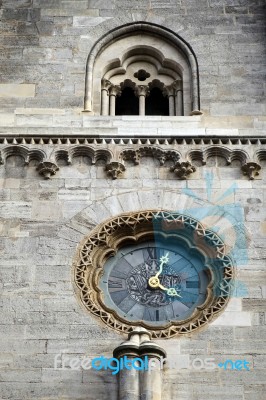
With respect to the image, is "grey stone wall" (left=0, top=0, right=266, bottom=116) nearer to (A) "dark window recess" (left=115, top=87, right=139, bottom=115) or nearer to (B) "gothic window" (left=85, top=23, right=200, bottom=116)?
(B) "gothic window" (left=85, top=23, right=200, bottom=116)

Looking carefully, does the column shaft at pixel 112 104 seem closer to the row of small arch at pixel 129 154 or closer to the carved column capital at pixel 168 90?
the carved column capital at pixel 168 90

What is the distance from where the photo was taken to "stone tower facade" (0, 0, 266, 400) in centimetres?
1781

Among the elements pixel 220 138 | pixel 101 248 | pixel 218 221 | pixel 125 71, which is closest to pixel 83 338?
pixel 101 248

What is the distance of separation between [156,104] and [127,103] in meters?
0.58

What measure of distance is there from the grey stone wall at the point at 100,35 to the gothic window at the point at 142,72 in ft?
0.63

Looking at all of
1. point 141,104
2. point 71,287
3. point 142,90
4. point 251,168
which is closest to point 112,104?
point 141,104

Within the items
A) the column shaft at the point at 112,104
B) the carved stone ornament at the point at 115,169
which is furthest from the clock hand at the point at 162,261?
the column shaft at the point at 112,104

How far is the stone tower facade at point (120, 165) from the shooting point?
1781 centimetres

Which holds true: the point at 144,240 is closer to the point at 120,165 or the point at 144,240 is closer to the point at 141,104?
the point at 120,165

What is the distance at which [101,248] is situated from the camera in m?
19.3

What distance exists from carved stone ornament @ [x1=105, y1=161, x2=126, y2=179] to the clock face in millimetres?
1323

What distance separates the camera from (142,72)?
2261 cm

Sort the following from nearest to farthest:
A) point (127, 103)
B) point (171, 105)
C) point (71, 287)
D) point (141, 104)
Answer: point (71, 287) < point (141, 104) < point (171, 105) < point (127, 103)

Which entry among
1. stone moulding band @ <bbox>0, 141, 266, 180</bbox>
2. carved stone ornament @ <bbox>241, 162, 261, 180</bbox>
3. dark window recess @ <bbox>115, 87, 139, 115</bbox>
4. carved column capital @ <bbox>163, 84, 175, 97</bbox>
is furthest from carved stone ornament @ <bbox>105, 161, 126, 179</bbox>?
carved column capital @ <bbox>163, 84, 175, 97</bbox>
